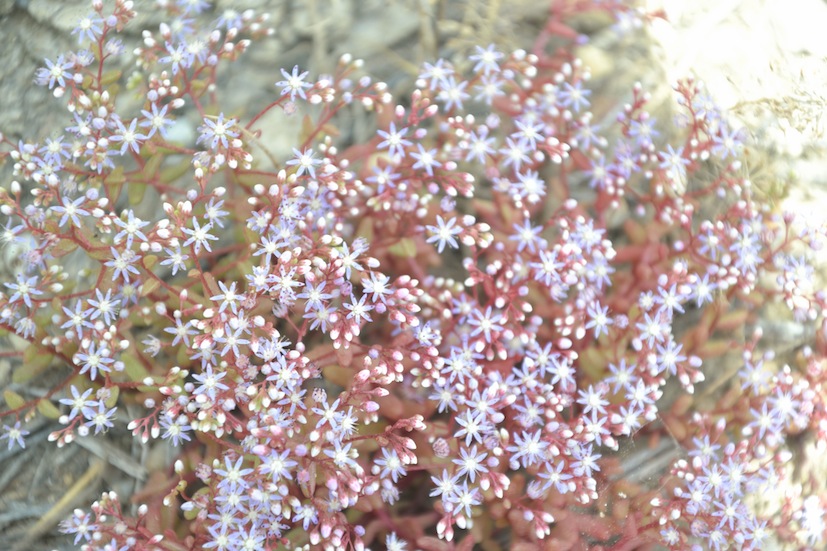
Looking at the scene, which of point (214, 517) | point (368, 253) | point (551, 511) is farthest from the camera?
point (368, 253)

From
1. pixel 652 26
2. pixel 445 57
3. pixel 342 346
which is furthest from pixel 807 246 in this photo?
pixel 342 346

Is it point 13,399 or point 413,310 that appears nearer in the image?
point 413,310

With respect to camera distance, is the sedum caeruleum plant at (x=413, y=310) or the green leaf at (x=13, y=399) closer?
the sedum caeruleum plant at (x=413, y=310)

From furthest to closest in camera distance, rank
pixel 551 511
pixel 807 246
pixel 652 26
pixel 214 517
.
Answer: pixel 652 26 → pixel 807 246 → pixel 551 511 → pixel 214 517

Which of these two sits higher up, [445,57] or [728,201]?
[445,57]

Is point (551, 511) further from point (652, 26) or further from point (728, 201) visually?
point (652, 26)

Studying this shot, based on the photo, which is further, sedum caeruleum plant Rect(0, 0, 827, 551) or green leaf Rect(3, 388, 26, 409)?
green leaf Rect(3, 388, 26, 409)

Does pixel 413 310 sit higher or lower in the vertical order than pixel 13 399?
higher

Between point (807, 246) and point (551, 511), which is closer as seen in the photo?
point (551, 511)
